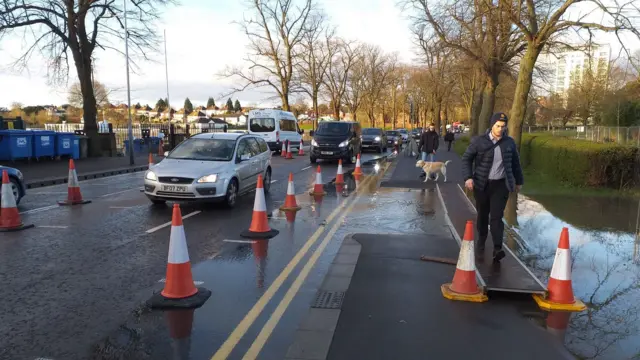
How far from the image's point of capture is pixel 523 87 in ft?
52.2

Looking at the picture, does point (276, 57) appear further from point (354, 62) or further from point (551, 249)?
point (551, 249)

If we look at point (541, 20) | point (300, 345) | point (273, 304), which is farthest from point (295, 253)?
point (541, 20)

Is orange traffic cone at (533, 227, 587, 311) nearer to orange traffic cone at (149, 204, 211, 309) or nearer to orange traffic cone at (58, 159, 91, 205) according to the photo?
orange traffic cone at (149, 204, 211, 309)

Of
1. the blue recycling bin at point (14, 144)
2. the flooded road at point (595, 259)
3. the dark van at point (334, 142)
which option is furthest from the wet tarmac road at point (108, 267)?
the dark van at point (334, 142)

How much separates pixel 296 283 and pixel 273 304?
0.68 m

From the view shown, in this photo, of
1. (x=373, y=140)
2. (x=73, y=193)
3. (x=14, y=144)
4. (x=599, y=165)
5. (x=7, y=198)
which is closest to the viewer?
(x=7, y=198)

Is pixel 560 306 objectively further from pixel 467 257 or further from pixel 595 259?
pixel 595 259

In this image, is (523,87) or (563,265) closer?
(563,265)

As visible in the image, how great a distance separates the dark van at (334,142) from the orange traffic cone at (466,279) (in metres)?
16.7

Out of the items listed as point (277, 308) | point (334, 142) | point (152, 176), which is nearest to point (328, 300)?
point (277, 308)

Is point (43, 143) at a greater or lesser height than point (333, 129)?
lesser

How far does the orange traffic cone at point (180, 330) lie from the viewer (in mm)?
3699

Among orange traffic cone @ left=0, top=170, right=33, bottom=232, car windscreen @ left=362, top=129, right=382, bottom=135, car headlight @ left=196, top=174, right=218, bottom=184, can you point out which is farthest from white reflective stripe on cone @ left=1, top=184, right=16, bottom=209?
car windscreen @ left=362, top=129, right=382, bottom=135

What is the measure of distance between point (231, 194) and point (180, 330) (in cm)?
607
